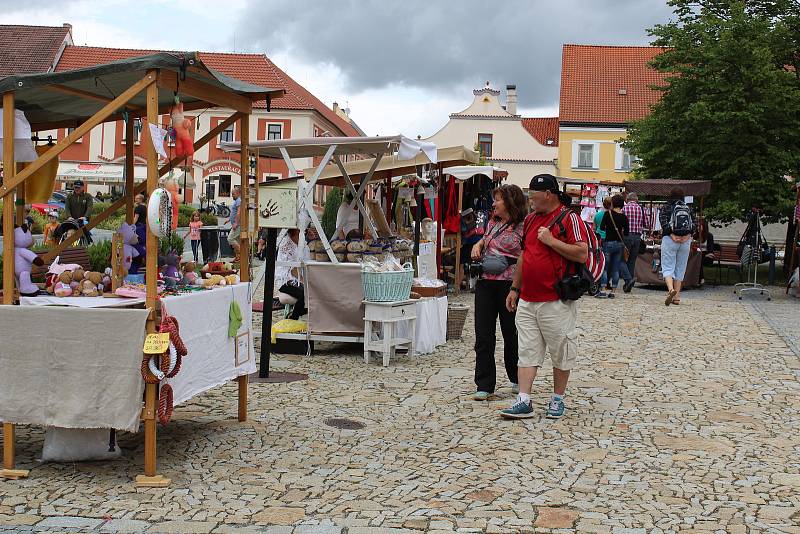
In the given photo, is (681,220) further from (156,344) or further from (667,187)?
(156,344)

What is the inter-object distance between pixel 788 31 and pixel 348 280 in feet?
54.2

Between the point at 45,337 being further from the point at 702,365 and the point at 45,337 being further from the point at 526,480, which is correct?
the point at 702,365

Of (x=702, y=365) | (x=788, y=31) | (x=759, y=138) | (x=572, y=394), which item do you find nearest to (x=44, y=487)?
(x=572, y=394)

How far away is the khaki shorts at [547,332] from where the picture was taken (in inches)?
267

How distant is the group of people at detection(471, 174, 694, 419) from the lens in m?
6.75

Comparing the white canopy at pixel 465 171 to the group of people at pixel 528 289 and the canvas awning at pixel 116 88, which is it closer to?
the group of people at pixel 528 289

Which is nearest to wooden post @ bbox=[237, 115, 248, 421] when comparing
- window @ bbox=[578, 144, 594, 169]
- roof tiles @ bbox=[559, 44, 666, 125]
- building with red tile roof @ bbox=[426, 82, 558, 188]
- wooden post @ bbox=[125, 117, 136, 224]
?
wooden post @ bbox=[125, 117, 136, 224]

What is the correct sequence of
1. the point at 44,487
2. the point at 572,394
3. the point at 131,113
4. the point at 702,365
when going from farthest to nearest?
the point at 702,365 < the point at 572,394 < the point at 131,113 < the point at 44,487

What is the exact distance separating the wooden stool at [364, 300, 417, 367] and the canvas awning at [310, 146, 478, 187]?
329 cm

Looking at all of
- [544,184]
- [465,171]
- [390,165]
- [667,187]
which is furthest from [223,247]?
[544,184]

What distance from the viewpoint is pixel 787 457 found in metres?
6.05

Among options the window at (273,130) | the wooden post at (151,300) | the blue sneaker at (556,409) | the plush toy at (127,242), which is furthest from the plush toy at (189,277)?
the window at (273,130)

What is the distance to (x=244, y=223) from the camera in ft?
22.2

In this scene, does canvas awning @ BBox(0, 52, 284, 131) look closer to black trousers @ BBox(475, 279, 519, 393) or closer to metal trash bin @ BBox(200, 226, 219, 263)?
black trousers @ BBox(475, 279, 519, 393)
